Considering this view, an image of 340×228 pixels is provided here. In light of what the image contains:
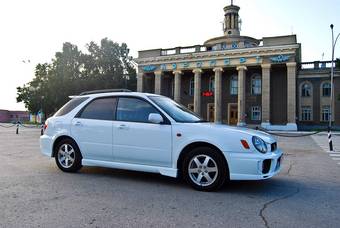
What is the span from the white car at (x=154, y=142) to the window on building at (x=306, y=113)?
41.1 metres

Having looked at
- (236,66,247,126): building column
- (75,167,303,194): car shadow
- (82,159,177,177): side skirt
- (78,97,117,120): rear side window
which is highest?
(236,66,247,126): building column

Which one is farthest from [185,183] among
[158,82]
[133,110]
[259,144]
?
[158,82]

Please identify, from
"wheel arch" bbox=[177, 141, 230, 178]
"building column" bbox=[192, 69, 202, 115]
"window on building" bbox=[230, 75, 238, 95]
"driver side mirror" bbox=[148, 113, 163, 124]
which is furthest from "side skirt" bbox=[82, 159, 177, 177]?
"window on building" bbox=[230, 75, 238, 95]

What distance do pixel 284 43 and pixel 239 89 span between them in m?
8.25

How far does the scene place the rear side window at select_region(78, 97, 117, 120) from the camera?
20.8ft

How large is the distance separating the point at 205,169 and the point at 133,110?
1883mm

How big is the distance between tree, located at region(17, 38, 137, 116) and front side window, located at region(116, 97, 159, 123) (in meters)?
44.5

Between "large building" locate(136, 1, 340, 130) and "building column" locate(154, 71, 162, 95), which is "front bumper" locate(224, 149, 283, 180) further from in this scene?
"building column" locate(154, 71, 162, 95)

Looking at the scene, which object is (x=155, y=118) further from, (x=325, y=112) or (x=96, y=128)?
(x=325, y=112)

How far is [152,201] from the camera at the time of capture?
15.1ft

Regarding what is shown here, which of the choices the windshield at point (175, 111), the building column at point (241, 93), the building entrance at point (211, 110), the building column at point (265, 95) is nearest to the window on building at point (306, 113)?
the building column at point (265, 95)

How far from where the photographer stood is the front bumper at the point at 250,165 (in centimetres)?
493

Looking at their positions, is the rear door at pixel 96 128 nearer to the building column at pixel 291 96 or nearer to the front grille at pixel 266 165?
the front grille at pixel 266 165

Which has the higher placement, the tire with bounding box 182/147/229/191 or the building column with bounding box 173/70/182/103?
the building column with bounding box 173/70/182/103
